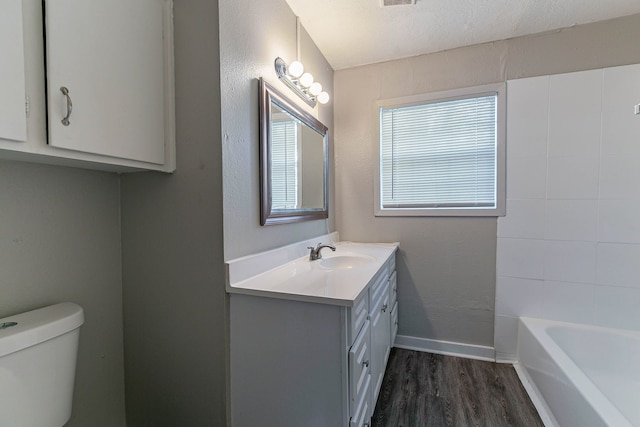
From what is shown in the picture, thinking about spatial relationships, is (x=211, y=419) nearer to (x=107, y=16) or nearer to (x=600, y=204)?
(x=107, y=16)

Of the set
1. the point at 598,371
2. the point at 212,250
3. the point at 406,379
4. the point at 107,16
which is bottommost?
the point at 406,379

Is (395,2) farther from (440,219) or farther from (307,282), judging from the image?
(307,282)

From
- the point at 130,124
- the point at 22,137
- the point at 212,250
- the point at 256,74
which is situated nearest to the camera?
the point at 22,137

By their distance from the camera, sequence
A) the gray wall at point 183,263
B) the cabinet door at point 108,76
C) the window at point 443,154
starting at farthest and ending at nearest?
1. the window at point 443,154
2. the gray wall at point 183,263
3. the cabinet door at point 108,76

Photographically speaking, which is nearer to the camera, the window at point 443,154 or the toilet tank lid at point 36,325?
the toilet tank lid at point 36,325

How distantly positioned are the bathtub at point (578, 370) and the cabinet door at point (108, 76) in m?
2.09

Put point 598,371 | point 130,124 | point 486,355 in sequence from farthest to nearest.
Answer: point 486,355, point 598,371, point 130,124

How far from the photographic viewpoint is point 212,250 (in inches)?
44.9

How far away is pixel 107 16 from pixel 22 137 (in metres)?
0.51

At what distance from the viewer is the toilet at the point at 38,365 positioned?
0.81m

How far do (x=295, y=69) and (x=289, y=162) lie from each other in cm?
52

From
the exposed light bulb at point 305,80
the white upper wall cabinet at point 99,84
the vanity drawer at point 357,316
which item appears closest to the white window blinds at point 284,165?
the exposed light bulb at point 305,80

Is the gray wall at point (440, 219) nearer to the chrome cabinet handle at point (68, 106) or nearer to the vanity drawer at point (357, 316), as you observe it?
the vanity drawer at point (357, 316)

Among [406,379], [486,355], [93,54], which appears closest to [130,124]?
[93,54]
